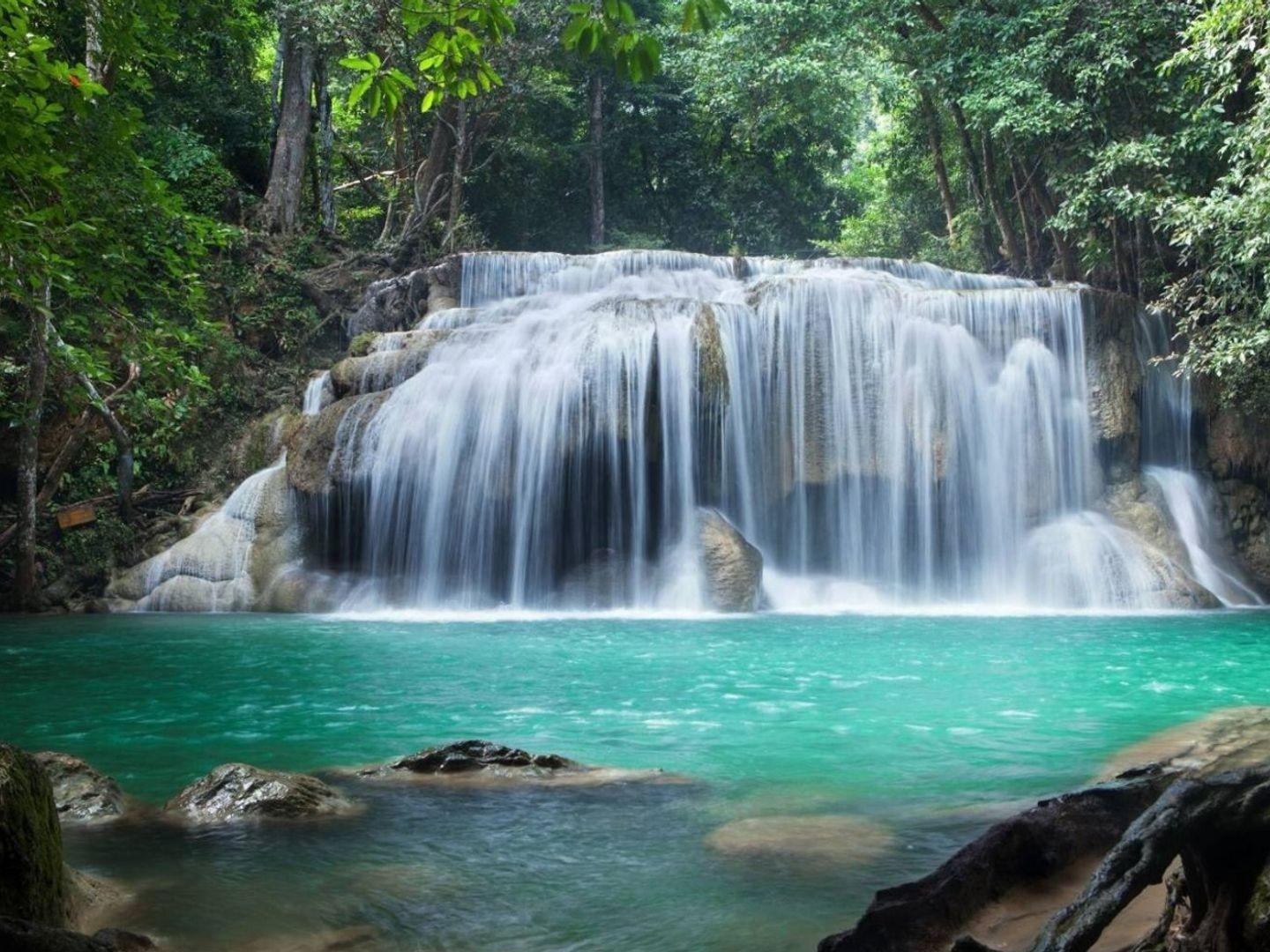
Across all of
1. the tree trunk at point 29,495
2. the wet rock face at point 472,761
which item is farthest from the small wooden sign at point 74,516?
the wet rock face at point 472,761

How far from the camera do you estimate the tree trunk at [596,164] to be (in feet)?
98.2

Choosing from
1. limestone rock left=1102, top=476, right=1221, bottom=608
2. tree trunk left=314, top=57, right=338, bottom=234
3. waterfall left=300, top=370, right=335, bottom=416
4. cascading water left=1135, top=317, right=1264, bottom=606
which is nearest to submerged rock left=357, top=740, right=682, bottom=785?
limestone rock left=1102, top=476, right=1221, bottom=608

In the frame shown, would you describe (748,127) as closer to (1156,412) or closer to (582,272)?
(582,272)

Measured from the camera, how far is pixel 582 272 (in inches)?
856

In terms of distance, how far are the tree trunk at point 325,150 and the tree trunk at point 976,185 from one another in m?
14.1

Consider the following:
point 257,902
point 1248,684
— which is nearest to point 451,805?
point 257,902

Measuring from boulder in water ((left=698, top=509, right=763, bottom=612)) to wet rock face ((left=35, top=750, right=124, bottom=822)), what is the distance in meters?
10.2

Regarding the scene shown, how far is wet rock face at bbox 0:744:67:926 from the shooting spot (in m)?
2.92

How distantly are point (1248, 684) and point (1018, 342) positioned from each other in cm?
982

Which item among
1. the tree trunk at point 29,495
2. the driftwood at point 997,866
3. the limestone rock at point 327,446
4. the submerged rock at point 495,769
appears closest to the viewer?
the driftwood at point 997,866

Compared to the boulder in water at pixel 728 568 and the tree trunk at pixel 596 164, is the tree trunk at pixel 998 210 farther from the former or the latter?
the boulder in water at pixel 728 568

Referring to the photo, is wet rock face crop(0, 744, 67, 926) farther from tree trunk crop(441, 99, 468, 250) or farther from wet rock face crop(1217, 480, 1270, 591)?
tree trunk crop(441, 99, 468, 250)

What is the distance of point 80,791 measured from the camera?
4.85 metres

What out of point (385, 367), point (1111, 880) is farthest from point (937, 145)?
point (1111, 880)
